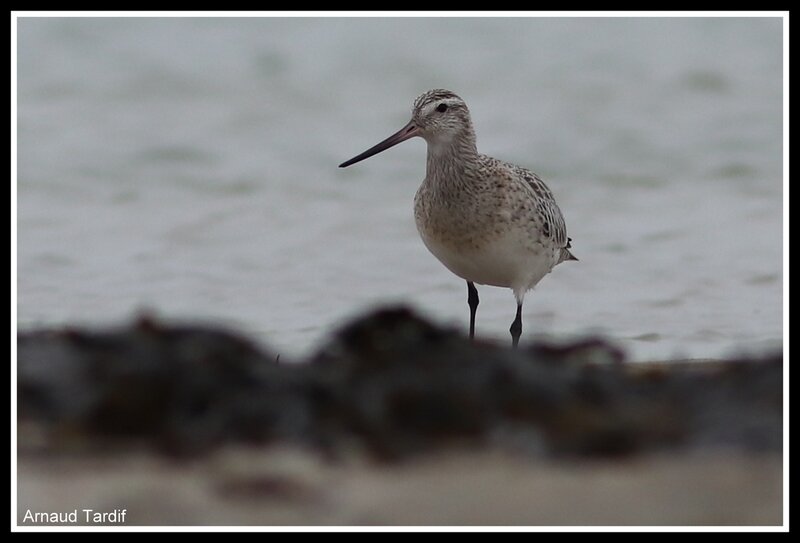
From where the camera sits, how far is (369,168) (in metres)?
11.8

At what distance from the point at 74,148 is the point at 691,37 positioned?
7656 mm

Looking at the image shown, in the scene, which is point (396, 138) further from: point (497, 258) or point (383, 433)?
point (383, 433)

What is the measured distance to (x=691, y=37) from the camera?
605 inches

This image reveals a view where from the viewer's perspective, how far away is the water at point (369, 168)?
8.52m

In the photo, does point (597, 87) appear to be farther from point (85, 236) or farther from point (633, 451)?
point (633, 451)

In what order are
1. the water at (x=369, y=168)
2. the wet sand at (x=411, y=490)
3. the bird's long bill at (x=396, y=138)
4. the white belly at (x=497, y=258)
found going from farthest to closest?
the water at (x=369, y=168) < the bird's long bill at (x=396, y=138) < the white belly at (x=497, y=258) < the wet sand at (x=411, y=490)

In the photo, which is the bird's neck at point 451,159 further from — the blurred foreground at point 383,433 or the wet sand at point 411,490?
the wet sand at point 411,490

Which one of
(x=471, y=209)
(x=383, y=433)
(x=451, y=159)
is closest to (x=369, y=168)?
(x=451, y=159)

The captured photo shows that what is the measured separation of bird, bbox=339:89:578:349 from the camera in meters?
6.81

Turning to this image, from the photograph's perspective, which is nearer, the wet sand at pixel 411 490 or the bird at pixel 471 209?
the wet sand at pixel 411 490

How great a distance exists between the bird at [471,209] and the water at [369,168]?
0.96 m

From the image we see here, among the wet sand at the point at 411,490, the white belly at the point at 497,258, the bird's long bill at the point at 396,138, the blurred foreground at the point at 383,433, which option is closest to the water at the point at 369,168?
the white belly at the point at 497,258

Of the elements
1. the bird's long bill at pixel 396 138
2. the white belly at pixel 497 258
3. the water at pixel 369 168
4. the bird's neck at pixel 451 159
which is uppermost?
the bird's long bill at pixel 396 138

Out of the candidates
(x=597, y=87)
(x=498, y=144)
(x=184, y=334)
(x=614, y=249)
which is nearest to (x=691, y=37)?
(x=597, y=87)
